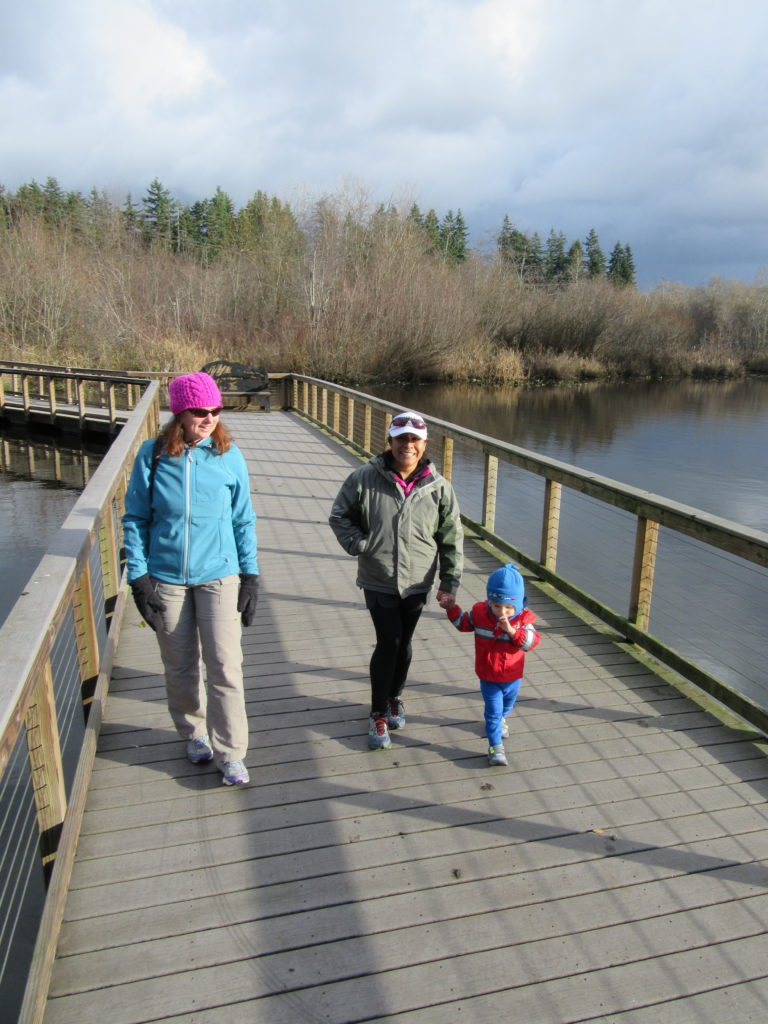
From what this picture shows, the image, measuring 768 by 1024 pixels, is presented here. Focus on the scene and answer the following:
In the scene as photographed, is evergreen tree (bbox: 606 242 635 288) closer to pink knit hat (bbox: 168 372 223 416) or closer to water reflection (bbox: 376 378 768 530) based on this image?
water reflection (bbox: 376 378 768 530)

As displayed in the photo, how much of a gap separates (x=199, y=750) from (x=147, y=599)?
0.74 metres

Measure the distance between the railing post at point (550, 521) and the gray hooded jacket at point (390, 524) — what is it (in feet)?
Answer: 7.40

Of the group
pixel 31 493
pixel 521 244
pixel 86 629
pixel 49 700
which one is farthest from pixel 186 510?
pixel 521 244

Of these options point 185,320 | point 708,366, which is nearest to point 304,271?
point 185,320

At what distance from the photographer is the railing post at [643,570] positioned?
13.3 feet

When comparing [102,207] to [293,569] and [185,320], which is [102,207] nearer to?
[185,320]

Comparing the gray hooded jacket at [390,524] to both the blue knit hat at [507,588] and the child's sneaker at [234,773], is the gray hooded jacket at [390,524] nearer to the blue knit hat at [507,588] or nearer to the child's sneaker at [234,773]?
the blue knit hat at [507,588]

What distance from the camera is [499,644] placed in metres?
2.97

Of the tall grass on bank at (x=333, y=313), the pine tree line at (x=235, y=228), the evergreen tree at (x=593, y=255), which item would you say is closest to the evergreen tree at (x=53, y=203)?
the pine tree line at (x=235, y=228)

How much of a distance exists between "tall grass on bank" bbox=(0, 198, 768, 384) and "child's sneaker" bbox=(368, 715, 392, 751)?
23992mm

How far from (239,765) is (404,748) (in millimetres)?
691

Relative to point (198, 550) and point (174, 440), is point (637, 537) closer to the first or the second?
point (198, 550)

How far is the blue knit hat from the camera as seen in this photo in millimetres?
2918

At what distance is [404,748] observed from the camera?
316 cm
